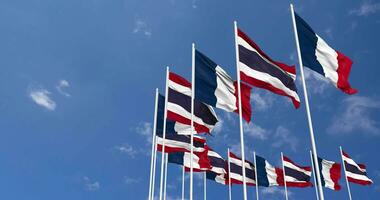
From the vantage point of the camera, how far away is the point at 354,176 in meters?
31.4

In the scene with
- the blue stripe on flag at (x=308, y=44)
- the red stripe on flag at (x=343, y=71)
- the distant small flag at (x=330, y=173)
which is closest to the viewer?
the red stripe on flag at (x=343, y=71)

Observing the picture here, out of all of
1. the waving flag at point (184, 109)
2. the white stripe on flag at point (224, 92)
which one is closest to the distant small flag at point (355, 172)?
the waving flag at point (184, 109)

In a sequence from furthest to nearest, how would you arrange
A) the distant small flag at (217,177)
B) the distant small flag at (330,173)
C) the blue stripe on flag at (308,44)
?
the distant small flag at (330,173) < the distant small flag at (217,177) < the blue stripe on flag at (308,44)

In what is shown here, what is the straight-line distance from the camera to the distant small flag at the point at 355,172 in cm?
3120

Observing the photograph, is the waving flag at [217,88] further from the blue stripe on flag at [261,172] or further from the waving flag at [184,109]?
the blue stripe on flag at [261,172]

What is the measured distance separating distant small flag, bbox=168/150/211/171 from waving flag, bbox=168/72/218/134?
11.5 ft

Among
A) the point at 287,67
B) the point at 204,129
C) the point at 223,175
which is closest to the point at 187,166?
the point at 223,175

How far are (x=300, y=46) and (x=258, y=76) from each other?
6.31 feet

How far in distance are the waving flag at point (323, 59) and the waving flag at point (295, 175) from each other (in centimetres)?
1858

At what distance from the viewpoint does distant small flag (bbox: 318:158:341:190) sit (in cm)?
3156

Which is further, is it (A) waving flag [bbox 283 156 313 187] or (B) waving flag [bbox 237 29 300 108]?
(A) waving flag [bbox 283 156 313 187]

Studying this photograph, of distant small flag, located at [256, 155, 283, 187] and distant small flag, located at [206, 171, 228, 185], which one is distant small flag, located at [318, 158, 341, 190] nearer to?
distant small flag, located at [256, 155, 283, 187]

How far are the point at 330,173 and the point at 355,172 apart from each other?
2.07 meters

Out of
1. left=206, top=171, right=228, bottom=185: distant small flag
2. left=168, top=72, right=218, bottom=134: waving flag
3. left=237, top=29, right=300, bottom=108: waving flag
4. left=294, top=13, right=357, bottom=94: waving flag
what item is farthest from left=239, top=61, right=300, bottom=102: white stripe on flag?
left=206, top=171, right=228, bottom=185: distant small flag
